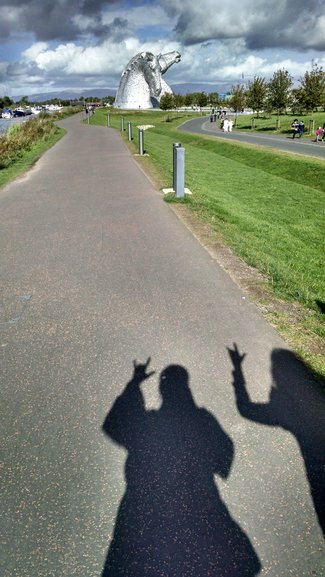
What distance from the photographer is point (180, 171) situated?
1020 centimetres

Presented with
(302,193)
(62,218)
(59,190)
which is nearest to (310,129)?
(302,193)

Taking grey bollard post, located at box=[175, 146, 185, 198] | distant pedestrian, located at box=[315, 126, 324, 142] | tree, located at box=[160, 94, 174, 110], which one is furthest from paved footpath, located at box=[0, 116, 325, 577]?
tree, located at box=[160, 94, 174, 110]

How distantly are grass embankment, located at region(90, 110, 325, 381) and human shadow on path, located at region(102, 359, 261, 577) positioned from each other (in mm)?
1316

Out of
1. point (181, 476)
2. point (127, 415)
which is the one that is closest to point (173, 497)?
point (181, 476)

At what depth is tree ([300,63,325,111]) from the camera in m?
41.6

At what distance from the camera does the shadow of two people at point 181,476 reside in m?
2.19

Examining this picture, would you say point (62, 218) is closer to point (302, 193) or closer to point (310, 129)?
point (302, 193)

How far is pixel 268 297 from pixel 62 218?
549 cm

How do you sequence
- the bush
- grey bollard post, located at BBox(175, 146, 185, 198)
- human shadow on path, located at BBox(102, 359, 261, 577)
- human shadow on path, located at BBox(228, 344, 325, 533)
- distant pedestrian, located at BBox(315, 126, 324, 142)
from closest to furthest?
human shadow on path, located at BBox(102, 359, 261, 577) < human shadow on path, located at BBox(228, 344, 325, 533) < grey bollard post, located at BBox(175, 146, 185, 198) < the bush < distant pedestrian, located at BBox(315, 126, 324, 142)

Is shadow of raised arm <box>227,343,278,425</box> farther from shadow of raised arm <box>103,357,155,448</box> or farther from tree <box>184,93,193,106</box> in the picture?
tree <box>184,93,193,106</box>

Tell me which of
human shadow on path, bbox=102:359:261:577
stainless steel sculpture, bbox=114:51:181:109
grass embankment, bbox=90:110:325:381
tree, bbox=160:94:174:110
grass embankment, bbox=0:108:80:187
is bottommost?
grass embankment, bbox=90:110:325:381

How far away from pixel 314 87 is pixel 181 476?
4647cm

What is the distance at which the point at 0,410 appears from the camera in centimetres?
330

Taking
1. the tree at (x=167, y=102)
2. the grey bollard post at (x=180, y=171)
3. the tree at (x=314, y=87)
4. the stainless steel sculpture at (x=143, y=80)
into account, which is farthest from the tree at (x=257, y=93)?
the stainless steel sculpture at (x=143, y=80)
